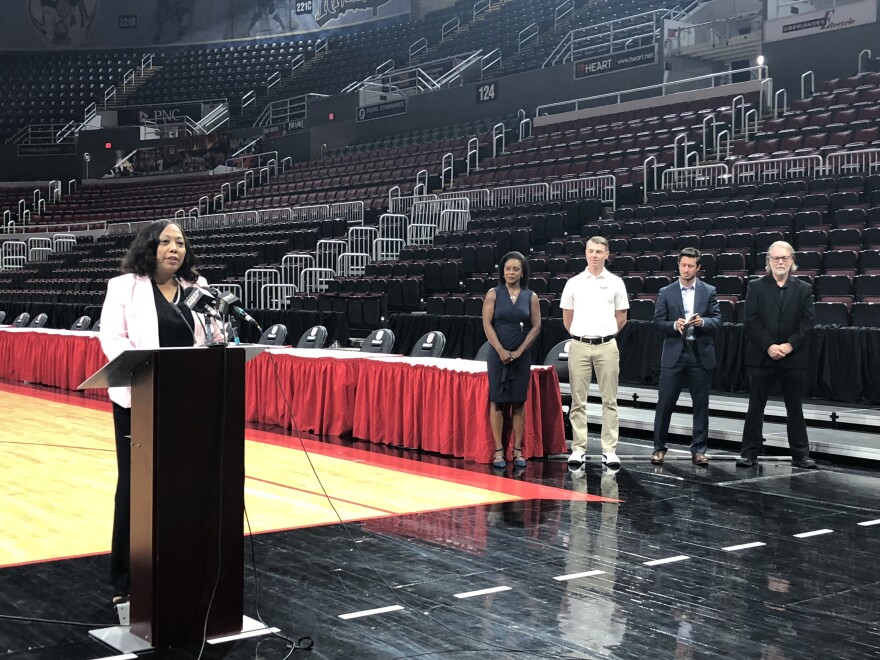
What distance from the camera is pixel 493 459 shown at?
20.7 ft

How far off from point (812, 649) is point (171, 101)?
96.9 ft

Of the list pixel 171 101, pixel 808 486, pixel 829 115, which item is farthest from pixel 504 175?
pixel 171 101

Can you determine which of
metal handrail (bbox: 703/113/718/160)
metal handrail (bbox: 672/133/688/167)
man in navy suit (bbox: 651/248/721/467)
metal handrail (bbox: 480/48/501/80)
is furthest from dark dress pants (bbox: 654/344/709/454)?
metal handrail (bbox: 480/48/501/80)

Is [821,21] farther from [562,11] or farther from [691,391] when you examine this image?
[691,391]

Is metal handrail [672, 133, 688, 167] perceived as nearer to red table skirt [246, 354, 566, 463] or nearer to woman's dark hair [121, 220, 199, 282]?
red table skirt [246, 354, 566, 463]

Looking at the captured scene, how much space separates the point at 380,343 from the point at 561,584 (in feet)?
16.6

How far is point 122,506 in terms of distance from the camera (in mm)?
3201

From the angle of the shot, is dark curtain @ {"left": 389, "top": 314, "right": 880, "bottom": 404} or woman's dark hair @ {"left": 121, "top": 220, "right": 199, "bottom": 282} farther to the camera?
dark curtain @ {"left": 389, "top": 314, "right": 880, "bottom": 404}

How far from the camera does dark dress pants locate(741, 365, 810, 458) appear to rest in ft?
20.0

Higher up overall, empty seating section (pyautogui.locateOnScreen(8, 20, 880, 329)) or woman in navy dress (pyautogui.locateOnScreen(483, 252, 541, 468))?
empty seating section (pyautogui.locateOnScreen(8, 20, 880, 329))

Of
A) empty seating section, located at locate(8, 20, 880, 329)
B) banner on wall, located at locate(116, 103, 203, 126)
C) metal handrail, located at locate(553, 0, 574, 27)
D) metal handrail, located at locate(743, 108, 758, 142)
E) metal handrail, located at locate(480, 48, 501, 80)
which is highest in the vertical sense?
metal handrail, located at locate(553, 0, 574, 27)

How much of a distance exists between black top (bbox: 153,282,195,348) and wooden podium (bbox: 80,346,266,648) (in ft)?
0.73

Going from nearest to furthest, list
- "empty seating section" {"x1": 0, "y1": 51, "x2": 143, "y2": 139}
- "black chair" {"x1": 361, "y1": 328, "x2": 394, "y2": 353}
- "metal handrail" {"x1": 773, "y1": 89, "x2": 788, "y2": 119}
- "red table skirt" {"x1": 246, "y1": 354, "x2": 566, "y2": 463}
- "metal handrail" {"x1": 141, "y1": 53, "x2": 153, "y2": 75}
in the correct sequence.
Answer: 1. "red table skirt" {"x1": 246, "y1": 354, "x2": 566, "y2": 463}
2. "black chair" {"x1": 361, "y1": 328, "x2": 394, "y2": 353}
3. "metal handrail" {"x1": 773, "y1": 89, "x2": 788, "y2": 119}
4. "empty seating section" {"x1": 0, "y1": 51, "x2": 143, "y2": 139}
5. "metal handrail" {"x1": 141, "y1": 53, "x2": 153, "y2": 75}

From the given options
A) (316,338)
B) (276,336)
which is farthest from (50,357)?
(316,338)
